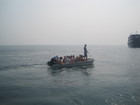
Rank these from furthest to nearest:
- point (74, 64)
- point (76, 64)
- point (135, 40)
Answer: point (135, 40)
point (76, 64)
point (74, 64)

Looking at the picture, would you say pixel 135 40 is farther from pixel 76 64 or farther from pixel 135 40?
pixel 76 64

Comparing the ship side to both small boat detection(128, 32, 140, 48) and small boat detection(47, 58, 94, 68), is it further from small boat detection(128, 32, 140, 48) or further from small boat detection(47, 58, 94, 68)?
small boat detection(47, 58, 94, 68)

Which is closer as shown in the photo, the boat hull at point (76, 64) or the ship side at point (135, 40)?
the boat hull at point (76, 64)

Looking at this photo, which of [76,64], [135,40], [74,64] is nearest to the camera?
[74,64]

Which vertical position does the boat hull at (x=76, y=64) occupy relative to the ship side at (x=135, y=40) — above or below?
below

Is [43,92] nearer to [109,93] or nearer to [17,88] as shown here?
[17,88]

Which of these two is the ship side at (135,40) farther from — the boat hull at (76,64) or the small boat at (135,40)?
the boat hull at (76,64)

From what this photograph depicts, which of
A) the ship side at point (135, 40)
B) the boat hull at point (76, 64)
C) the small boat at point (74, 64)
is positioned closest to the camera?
the small boat at point (74, 64)

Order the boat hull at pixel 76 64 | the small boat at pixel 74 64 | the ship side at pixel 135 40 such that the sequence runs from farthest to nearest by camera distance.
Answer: the ship side at pixel 135 40
the boat hull at pixel 76 64
the small boat at pixel 74 64

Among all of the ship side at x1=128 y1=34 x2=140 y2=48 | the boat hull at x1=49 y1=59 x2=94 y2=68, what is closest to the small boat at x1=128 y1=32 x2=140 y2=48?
the ship side at x1=128 y1=34 x2=140 y2=48

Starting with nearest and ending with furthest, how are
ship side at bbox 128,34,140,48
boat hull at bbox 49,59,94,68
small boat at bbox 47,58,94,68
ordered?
small boat at bbox 47,58,94,68
boat hull at bbox 49,59,94,68
ship side at bbox 128,34,140,48

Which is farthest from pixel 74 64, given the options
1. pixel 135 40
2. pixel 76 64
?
pixel 135 40

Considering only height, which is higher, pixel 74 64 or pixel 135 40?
pixel 135 40

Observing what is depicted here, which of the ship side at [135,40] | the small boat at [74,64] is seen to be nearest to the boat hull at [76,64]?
the small boat at [74,64]
